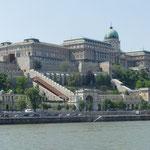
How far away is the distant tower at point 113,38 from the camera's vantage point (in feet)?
642

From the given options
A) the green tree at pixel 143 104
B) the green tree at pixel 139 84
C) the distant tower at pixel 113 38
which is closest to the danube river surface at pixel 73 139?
the green tree at pixel 143 104

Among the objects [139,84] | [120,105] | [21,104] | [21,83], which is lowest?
[120,105]

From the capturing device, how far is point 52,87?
132 metres

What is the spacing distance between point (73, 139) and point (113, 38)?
13747 cm

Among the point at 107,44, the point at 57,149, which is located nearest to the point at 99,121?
the point at 57,149

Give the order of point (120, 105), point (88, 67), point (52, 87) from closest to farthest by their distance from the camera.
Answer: point (120, 105) < point (52, 87) < point (88, 67)

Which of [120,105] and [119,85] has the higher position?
[119,85]

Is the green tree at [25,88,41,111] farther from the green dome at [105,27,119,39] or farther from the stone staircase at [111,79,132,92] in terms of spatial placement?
the green dome at [105,27,119,39]

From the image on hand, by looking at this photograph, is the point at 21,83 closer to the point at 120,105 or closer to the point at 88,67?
the point at 120,105

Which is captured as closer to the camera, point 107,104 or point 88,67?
point 107,104

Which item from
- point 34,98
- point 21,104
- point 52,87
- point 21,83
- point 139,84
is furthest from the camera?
point 139,84

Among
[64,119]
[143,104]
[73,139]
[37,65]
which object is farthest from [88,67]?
[73,139]

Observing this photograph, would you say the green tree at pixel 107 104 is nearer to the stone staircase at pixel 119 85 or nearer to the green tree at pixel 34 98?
the green tree at pixel 34 98

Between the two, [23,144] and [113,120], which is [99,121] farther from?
[23,144]
